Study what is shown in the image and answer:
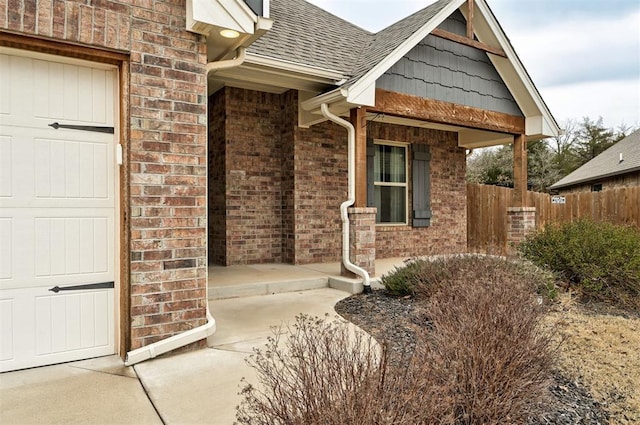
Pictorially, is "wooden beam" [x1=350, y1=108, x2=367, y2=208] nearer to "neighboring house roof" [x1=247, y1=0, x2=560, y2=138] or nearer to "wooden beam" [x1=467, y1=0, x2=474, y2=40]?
"neighboring house roof" [x1=247, y1=0, x2=560, y2=138]

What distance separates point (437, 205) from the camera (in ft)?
31.9

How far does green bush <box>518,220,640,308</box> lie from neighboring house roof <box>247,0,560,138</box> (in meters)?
2.59

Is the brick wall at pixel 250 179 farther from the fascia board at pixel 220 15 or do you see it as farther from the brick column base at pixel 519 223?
the brick column base at pixel 519 223

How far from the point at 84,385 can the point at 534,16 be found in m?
16.7

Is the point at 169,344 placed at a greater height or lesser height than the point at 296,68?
lesser

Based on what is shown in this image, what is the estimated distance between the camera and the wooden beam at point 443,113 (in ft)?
21.1

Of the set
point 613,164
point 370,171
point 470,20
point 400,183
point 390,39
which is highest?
point 470,20

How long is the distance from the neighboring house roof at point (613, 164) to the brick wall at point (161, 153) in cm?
1723

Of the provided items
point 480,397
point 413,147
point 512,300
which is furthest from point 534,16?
point 480,397

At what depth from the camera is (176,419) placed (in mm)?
2350

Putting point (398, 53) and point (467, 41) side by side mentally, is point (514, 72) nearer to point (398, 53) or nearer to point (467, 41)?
point (467, 41)

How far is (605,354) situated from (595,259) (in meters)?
2.72

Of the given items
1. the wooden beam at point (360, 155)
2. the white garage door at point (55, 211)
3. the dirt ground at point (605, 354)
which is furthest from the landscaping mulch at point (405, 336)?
the white garage door at point (55, 211)

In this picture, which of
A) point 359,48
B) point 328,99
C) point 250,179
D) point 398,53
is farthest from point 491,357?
point 359,48
